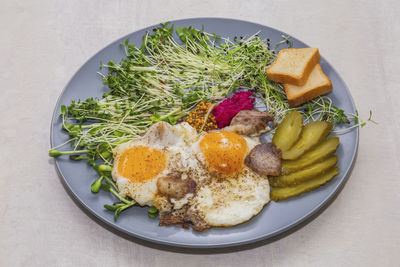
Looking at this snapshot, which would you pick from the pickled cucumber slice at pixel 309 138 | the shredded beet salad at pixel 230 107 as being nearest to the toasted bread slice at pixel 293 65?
the shredded beet salad at pixel 230 107

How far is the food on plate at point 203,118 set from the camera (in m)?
4.46

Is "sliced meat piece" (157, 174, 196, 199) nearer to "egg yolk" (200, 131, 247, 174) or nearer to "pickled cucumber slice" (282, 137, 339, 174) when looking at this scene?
"egg yolk" (200, 131, 247, 174)

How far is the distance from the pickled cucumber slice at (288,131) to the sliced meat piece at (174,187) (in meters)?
0.99

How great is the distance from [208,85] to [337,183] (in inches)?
75.7

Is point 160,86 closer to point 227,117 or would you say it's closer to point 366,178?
point 227,117

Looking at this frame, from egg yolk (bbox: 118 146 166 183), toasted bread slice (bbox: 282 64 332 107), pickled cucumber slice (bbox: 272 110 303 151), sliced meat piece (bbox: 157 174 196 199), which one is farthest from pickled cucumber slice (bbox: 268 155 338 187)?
egg yolk (bbox: 118 146 166 183)

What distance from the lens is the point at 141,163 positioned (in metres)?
3.99

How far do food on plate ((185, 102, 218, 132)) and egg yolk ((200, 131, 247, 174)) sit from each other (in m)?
0.38

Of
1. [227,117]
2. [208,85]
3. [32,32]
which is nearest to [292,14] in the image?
[208,85]

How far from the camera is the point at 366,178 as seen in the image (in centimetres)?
451

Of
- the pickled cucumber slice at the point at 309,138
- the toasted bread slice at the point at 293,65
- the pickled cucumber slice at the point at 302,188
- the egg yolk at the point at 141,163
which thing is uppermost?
the toasted bread slice at the point at 293,65

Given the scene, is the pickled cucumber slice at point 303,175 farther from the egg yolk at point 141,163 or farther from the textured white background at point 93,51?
the egg yolk at point 141,163

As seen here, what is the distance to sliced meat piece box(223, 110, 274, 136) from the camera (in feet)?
14.0

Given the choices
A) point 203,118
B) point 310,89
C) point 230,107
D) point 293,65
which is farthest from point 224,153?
point 293,65
